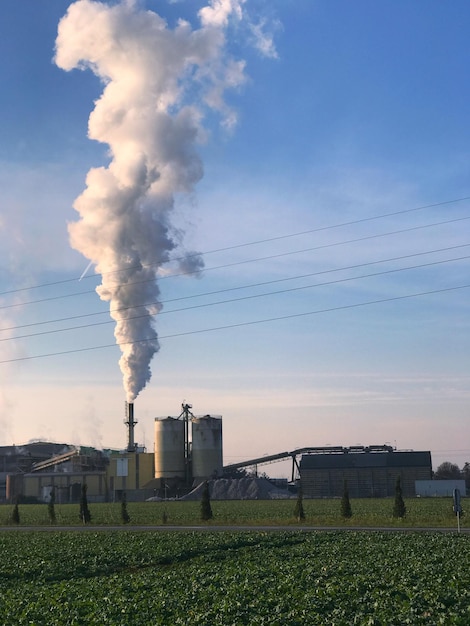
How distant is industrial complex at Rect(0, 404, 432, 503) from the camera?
13375 centimetres

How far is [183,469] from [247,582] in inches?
4569

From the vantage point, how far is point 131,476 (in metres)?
137

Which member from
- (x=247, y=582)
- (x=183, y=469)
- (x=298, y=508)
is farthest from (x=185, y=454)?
(x=247, y=582)

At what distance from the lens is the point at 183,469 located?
135 m

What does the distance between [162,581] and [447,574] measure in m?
9.02

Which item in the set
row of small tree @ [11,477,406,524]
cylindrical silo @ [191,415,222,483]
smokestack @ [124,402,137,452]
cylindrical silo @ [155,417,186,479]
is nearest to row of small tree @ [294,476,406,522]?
row of small tree @ [11,477,406,524]

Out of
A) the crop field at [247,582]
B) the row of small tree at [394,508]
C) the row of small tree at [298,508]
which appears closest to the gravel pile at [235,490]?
the row of small tree at [298,508]

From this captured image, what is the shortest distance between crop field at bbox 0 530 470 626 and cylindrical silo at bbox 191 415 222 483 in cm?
9731

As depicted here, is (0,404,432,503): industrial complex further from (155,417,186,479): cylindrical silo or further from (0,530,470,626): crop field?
(0,530,470,626): crop field

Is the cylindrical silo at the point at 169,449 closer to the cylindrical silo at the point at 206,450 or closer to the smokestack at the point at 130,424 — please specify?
the cylindrical silo at the point at 206,450

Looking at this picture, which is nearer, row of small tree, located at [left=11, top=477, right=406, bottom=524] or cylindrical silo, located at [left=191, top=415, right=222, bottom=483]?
row of small tree, located at [left=11, top=477, right=406, bottom=524]

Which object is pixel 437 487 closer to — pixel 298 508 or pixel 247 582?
pixel 298 508

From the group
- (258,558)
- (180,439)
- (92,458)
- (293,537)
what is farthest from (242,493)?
(258,558)

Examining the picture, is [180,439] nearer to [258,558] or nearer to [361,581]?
[258,558]
